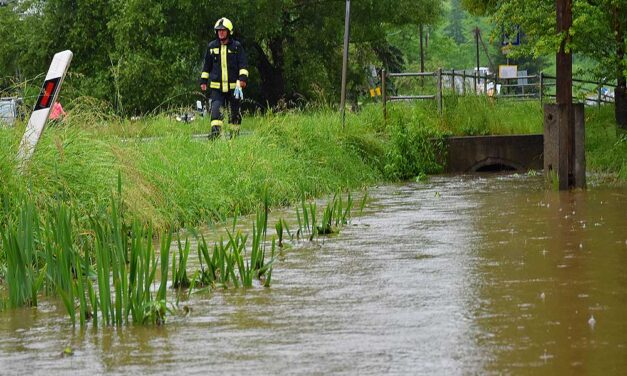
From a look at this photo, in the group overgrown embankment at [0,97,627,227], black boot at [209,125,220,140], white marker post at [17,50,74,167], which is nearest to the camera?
white marker post at [17,50,74,167]

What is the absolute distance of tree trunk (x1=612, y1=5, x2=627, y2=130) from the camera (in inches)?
769

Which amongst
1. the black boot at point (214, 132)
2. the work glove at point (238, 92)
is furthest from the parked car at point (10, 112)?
the work glove at point (238, 92)

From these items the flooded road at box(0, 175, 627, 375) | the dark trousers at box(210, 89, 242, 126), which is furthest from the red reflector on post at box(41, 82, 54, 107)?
the dark trousers at box(210, 89, 242, 126)

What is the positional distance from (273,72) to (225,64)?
66.8 ft

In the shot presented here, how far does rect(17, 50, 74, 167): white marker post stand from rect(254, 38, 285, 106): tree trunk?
27.9 metres

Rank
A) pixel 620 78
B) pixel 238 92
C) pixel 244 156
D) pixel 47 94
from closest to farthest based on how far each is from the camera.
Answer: pixel 47 94
pixel 244 156
pixel 238 92
pixel 620 78

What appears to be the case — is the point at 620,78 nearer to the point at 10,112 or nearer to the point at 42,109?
the point at 10,112

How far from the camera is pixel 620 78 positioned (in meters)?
21.1

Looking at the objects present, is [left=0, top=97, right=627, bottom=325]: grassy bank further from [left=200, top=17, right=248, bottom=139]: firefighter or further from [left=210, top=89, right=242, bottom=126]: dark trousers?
[left=200, top=17, right=248, bottom=139]: firefighter

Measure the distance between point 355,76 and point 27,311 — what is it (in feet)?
124

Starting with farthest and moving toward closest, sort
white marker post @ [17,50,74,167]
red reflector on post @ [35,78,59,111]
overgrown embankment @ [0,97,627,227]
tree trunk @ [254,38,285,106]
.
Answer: tree trunk @ [254,38,285,106]
red reflector on post @ [35,78,59,111]
overgrown embankment @ [0,97,627,227]
white marker post @ [17,50,74,167]

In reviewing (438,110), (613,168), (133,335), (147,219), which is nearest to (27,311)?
(133,335)

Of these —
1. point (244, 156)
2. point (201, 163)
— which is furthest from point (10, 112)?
point (244, 156)

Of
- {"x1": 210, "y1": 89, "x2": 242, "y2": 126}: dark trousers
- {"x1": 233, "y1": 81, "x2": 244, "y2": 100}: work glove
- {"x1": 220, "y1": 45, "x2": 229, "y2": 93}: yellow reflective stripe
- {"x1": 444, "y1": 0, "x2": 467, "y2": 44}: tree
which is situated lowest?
{"x1": 210, "y1": 89, "x2": 242, "y2": 126}: dark trousers
